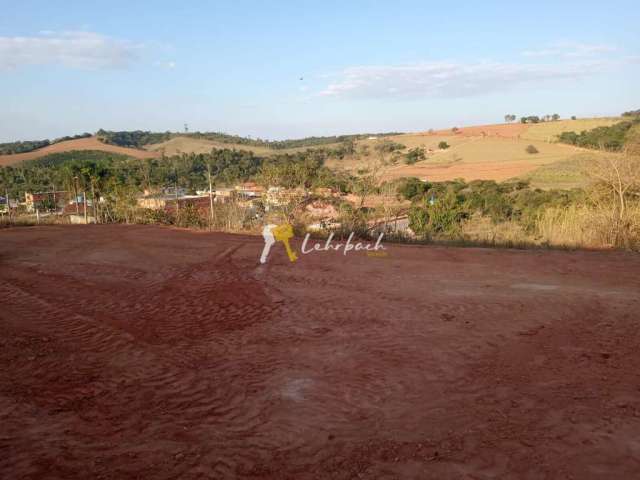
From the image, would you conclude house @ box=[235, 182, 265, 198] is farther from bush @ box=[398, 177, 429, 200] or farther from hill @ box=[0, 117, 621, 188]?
bush @ box=[398, 177, 429, 200]

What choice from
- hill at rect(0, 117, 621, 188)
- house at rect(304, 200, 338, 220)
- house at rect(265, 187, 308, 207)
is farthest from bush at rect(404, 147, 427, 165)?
house at rect(265, 187, 308, 207)

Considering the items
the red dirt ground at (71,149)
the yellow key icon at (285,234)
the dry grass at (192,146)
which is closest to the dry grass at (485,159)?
the yellow key icon at (285,234)

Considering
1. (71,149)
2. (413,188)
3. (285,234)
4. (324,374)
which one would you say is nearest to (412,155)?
(413,188)

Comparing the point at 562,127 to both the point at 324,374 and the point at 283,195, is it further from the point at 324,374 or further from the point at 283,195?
the point at 324,374

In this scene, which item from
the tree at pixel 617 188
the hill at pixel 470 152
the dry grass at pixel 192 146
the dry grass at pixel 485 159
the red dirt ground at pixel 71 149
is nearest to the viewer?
the tree at pixel 617 188

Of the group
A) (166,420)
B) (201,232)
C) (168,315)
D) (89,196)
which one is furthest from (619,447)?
(89,196)

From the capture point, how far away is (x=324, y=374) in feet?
15.2

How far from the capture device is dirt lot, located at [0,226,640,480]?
3.28 metres

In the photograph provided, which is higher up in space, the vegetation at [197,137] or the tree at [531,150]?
the vegetation at [197,137]

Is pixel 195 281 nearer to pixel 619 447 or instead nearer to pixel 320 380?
pixel 320 380

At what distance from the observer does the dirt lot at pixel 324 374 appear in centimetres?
328

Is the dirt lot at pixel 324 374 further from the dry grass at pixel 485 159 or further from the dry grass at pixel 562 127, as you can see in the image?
the dry grass at pixel 562 127

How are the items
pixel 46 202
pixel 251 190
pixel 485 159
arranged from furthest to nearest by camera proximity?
1. pixel 485 159
2. pixel 46 202
3. pixel 251 190

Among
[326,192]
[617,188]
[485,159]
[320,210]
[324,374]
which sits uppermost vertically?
[485,159]
